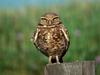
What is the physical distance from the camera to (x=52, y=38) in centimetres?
293

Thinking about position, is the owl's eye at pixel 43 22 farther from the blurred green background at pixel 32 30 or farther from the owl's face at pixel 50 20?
the blurred green background at pixel 32 30

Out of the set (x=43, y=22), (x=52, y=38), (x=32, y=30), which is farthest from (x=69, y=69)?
(x=32, y=30)

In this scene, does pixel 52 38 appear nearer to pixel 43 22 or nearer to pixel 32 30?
pixel 43 22

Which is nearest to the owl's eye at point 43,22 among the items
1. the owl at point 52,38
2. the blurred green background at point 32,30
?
the owl at point 52,38

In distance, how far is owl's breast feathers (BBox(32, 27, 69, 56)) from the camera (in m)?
2.93

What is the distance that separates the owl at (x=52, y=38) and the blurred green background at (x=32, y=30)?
3818mm

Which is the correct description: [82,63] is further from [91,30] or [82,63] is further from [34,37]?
[91,30]

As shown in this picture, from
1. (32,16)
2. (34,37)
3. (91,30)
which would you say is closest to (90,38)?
(91,30)

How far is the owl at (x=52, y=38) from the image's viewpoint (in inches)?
115

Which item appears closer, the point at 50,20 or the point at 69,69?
the point at 69,69

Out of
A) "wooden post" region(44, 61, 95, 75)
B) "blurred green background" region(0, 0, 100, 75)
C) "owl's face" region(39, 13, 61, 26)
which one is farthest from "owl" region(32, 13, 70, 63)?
"blurred green background" region(0, 0, 100, 75)

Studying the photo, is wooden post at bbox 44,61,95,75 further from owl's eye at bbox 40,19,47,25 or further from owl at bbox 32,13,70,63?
owl's eye at bbox 40,19,47,25

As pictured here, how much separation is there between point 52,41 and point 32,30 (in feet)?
12.9

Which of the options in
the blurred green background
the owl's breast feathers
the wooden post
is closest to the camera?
the wooden post
